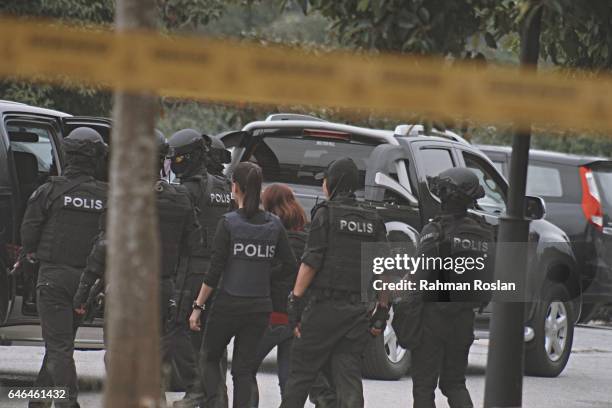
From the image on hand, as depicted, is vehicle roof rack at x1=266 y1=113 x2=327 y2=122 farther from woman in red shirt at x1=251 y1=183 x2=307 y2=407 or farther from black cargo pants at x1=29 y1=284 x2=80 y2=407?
black cargo pants at x1=29 y1=284 x2=80 y2=407

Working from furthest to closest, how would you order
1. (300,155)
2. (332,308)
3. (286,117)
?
(286,117), (300,155), (332,308)

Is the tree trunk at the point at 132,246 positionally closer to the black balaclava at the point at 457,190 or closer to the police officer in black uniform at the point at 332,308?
the police officer in black uniform at the point at 332,308

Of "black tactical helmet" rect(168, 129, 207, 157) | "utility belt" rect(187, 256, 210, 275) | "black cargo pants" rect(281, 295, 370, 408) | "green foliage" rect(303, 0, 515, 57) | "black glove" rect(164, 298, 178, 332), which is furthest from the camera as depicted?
"black tactical helmet" rect(168, 129, 207, 157)

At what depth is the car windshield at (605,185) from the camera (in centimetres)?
1638

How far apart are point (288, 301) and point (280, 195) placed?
0.91 m

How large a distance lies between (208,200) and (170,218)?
0.82 metres

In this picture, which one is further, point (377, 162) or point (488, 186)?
point (488, 186)

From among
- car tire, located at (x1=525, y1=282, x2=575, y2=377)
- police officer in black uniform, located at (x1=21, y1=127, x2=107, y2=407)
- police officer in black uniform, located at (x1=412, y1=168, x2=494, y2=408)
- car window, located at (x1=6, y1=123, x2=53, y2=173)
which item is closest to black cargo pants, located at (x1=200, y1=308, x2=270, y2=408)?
police officer in black uniform, located at (x1=21, y1=127, x2=107, y2=407)

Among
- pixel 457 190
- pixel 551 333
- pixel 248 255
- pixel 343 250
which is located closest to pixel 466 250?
pixel 457 190

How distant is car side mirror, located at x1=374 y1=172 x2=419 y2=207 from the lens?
11.3 meters

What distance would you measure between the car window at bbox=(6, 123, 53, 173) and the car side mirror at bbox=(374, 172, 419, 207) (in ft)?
8.11

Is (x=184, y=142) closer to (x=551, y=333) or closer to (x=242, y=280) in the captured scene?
(x=242, y=280)

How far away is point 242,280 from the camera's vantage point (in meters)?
8.58

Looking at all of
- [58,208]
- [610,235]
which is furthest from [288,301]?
[610,235]
